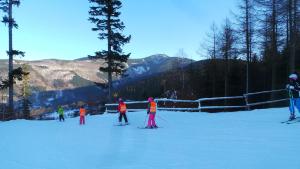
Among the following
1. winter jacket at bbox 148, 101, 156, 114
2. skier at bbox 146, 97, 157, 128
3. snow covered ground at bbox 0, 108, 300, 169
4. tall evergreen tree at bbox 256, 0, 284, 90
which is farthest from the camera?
tall evergreen tree at bbox 256, 0, 284, 90

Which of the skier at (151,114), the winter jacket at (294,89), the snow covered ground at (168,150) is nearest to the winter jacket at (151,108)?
the skier at (151,114)

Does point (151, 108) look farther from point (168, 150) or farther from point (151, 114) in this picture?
point (168, 150)

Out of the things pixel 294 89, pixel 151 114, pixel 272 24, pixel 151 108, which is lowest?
pixel 151 114

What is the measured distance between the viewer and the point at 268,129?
15539 mm

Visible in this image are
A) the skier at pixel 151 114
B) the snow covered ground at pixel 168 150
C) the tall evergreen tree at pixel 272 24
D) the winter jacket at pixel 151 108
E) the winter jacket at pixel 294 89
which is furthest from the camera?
the tall evergreen tree at pixel 272 24

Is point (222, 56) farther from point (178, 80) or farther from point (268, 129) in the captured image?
point (268, 129)

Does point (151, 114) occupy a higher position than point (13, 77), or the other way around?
point (13, 77)

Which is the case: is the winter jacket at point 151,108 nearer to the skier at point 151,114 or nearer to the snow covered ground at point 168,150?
the skier at point 151,114

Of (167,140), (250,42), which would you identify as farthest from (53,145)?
(250,42)

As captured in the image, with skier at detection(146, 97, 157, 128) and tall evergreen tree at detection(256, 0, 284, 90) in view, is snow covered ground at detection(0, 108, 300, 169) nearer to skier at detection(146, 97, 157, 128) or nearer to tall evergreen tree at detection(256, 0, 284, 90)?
skier at detection(146, 97, 157, 128)

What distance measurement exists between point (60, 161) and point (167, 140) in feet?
14.6

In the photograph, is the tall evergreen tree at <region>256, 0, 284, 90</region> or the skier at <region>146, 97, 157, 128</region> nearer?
the skier at <region>146, 97, 157, 128</region>

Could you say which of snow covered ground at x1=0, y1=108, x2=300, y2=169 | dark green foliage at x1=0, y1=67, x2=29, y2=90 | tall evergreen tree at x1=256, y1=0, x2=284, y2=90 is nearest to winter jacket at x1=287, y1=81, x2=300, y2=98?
snow covered ground at x1=0, y1=108, x2=300, y2=169

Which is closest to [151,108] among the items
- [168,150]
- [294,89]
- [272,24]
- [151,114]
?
[151,114]
